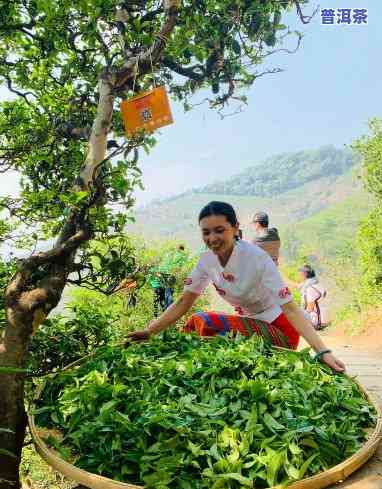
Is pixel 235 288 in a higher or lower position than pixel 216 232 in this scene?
lower

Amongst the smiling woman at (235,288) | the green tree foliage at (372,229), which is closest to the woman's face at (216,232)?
the smiling woman at (235,288)

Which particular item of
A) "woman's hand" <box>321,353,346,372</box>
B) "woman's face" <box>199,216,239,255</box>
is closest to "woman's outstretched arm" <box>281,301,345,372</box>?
"woman's hand" <box>321,353,346,372</box>

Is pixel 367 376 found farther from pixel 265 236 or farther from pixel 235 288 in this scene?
pixel 265 236

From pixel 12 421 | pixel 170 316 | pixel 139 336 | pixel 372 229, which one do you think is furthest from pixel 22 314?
pixel 372 229

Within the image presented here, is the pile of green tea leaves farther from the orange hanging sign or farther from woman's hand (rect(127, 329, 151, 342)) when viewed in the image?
the orange hanging sign

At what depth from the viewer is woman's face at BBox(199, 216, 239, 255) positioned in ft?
9.12

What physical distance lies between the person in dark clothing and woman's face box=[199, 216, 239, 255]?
244 cm

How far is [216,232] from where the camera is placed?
2.79m

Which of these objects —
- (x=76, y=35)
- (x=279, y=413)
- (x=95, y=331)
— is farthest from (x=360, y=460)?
(x=76, y=35)

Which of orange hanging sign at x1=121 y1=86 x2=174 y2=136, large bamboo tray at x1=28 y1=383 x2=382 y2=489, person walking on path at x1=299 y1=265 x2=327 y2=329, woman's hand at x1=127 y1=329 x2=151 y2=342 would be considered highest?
orange hanging sign at x1=121 y1=86 x2=174 y2=136

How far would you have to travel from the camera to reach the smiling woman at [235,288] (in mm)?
2803

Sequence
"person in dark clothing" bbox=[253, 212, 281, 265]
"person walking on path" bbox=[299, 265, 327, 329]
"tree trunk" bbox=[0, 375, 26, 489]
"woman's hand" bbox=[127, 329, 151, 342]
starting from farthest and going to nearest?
1. "person walking on path" bbox=[299, 265, 327, 329]
2. "person in dark clothing" bbox=[253, 212, 281, 265]
3. "woman's hand" bbox=[127, 329, 151, 342]
4. "tree trunk" bbox=[0, 375, 26, 489]

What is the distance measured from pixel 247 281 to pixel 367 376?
1.65 meters

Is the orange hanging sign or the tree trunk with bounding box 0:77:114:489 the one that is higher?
the orange hanging sign
